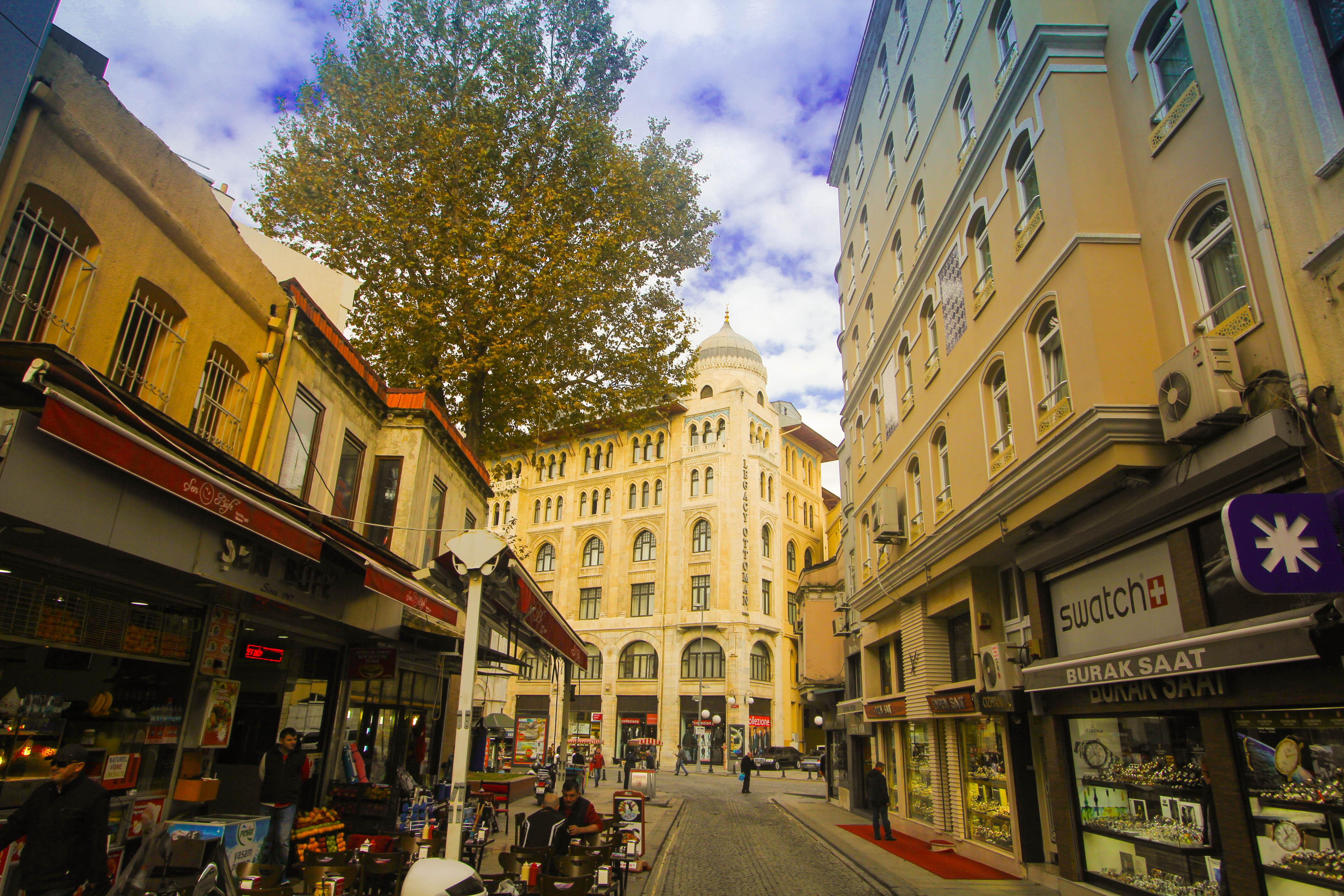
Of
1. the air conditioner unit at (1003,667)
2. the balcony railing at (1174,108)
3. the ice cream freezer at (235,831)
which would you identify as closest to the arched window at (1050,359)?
the balcony railing at (1174,108)

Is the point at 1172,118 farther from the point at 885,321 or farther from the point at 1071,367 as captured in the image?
the point at 885,321

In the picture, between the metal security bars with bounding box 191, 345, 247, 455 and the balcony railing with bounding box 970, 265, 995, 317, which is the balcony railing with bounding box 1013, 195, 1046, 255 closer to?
the balcony railing with bounding box 970, 265, 995, 317

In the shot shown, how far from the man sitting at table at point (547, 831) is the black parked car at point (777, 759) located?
1355 inches

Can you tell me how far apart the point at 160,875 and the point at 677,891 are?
19.1ft

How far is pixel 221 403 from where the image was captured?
8.22 meters

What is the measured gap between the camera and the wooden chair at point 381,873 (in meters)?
6.02

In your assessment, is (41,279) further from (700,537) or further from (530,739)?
(700,537)

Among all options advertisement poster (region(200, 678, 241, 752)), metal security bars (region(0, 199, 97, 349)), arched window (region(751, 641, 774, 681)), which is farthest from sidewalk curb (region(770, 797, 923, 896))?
arched window (region(751, 641, 774, 681))

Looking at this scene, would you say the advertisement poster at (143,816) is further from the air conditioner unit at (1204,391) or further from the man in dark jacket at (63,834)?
the air conditioner unit at (1204,391)

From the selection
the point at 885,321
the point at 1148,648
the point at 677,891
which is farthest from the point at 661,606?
the point at 1148,648

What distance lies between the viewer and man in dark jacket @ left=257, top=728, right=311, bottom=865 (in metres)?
7.62

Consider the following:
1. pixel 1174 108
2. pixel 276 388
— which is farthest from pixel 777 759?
pixel 1174 108

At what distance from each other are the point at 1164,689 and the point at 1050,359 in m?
4.30

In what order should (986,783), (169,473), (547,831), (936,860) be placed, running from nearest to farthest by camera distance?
1. (169,473)
2. (547,831)
3. (986,783)
4. (936,860)
